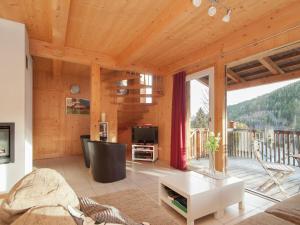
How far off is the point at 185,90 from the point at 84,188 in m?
2.86

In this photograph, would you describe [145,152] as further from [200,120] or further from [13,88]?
[13,88]

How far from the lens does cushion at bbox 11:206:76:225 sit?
64cm

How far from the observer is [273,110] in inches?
143

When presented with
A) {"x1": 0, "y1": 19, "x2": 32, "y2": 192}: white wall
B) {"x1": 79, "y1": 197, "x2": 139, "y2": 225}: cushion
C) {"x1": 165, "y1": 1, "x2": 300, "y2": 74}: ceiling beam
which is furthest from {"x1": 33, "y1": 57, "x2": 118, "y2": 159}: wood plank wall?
{"x1": 79, "y1": 197, "x2": 139, "y2": 225}: cushion

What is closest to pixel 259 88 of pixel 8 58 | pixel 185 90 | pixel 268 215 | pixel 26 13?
pixel 185 90

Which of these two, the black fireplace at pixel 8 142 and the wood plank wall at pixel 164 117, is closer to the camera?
the black fireplace at pixel 8 142

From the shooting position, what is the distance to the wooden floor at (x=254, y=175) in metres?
2.84

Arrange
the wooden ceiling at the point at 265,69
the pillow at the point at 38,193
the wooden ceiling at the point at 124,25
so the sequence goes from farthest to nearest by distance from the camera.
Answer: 1. the wooden ceiling at the point at 265,69
2. the wooden ceiling at the point at 124,25
3. the pillow at the point at 38,193

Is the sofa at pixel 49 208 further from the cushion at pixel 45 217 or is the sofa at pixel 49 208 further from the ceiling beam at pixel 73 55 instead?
the ceiling beam at pixel 73 55

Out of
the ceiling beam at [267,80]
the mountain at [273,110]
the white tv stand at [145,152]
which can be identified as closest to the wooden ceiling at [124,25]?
the ceiling beam at [267,80]

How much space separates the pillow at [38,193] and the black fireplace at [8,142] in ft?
7.30

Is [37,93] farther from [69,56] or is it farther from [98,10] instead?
[98,10]

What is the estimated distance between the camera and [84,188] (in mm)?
2945

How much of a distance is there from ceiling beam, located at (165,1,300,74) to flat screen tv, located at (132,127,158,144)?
219cm
